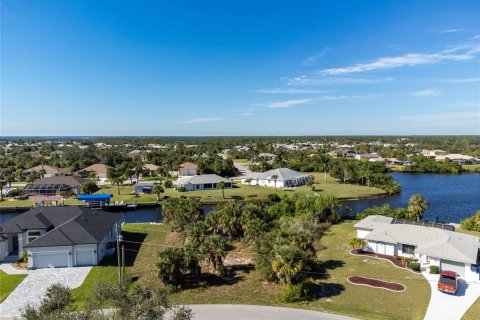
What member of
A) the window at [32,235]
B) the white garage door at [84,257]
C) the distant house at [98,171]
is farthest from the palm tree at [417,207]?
the distant house at [98,171]

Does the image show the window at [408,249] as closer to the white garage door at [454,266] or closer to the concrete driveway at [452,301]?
the white garage door at [454,266]

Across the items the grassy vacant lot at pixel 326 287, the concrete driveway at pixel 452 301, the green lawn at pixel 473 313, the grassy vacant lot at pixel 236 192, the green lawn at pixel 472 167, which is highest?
the green lawn at pixel 472 167

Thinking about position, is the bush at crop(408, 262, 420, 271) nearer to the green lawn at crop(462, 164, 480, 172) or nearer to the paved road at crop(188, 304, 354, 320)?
the paved road at crop(188, 304, 354, 320)

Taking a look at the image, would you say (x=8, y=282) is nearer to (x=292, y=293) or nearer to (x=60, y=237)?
(x=60, y=237)

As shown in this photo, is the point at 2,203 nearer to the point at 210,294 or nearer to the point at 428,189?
the point at 210,294

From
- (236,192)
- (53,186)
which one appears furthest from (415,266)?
(53,186)

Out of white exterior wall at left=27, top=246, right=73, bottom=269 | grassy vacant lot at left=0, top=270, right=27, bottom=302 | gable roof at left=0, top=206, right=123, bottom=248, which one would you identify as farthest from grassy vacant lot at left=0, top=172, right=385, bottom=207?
grassy vacant lot at left=0, top=270, right=27, bottom=302

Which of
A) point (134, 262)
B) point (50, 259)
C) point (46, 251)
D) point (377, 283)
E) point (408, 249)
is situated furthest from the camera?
point (408, 249)
